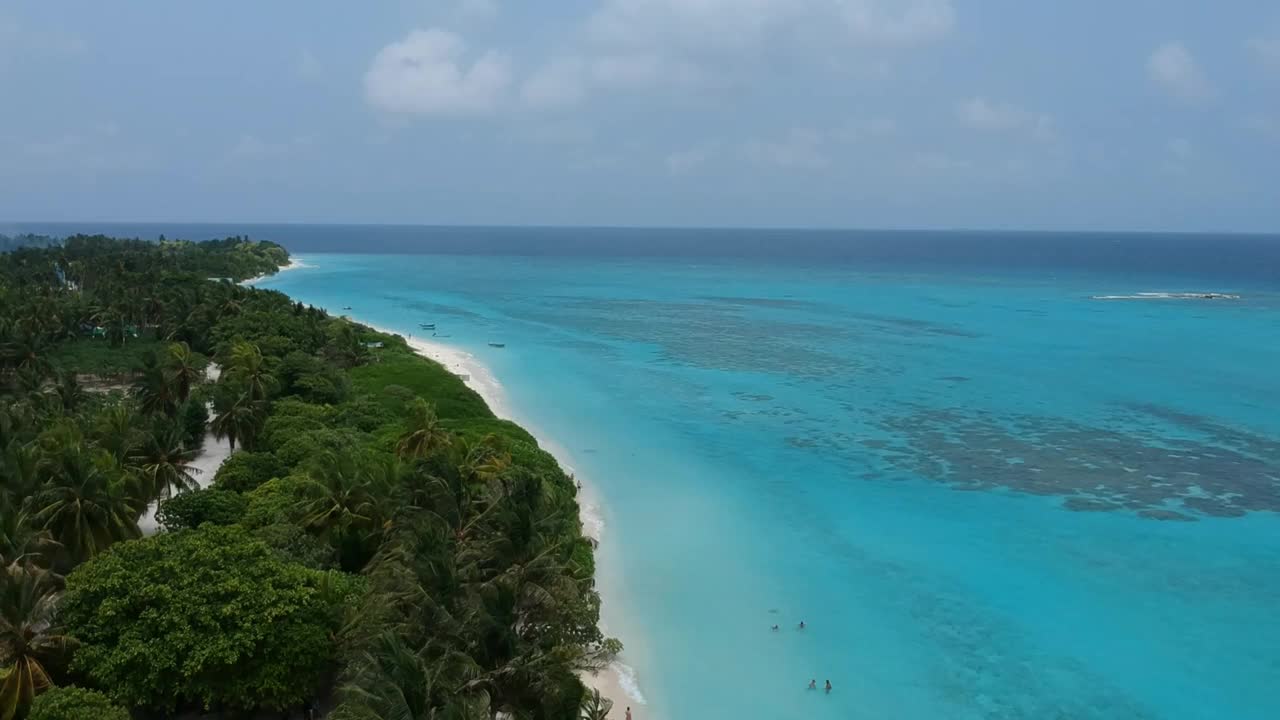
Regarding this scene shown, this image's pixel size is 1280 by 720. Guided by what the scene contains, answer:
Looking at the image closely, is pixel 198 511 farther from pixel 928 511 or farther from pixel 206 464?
pixel 928 511

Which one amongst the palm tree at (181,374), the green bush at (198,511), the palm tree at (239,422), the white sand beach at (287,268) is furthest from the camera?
the white sand beach at (287,268)

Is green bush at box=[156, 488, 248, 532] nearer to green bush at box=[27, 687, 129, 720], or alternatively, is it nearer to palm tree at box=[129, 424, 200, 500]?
palm tree at box=[129, 424, 200, 500]

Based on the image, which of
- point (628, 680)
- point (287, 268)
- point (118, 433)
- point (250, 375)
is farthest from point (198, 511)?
point (287, 268)

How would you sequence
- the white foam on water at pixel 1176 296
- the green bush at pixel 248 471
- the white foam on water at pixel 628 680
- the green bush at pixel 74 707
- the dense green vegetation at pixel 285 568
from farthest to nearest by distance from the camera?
the white foam on water at pixel 1176 296 → the green bush at pixel 248 471 → the white foam on water at pixel 628 680 → the dense green vegetation at pixel 285 568 → the green bush at pixel 74 707

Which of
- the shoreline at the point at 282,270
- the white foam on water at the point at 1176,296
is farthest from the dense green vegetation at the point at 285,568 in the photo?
the white foam on water at the point at 1176,296

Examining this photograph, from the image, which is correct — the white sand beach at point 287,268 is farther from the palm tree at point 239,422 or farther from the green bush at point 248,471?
the green bush at point 248,471

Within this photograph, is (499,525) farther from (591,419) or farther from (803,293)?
(803,293)

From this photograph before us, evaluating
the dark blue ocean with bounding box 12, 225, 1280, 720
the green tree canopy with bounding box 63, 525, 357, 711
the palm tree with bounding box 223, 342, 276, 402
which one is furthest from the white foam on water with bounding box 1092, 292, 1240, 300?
the green tree canopy with bounding box 63, 525, 357, 711

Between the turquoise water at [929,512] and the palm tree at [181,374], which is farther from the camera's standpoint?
the palm tree at [181,374]
